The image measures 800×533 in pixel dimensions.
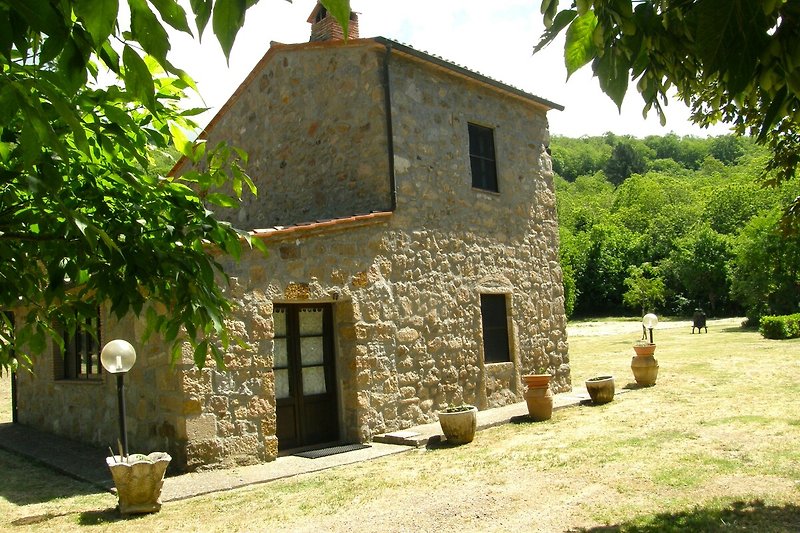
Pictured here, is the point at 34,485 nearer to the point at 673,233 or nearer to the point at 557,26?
the point at 557,26

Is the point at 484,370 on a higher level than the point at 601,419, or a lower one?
higher

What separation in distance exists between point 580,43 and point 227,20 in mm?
1066

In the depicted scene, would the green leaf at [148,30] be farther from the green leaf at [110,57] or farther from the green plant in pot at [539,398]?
the green plant in pot at [539,398]

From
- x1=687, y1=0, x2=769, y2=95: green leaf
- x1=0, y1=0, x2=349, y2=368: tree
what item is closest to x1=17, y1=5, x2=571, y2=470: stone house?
x1=0, y1=0, x2=349, y2=368: tree

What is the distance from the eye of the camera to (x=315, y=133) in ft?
34.3

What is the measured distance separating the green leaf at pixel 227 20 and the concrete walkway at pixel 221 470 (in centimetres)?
609

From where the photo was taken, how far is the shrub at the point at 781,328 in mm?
22453

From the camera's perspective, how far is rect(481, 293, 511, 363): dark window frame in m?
11.0

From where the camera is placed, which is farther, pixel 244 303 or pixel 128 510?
pixel 244 303

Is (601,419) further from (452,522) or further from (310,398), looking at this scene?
(452,522)

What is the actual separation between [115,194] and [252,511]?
4.07m

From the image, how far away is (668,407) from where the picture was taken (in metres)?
10.2

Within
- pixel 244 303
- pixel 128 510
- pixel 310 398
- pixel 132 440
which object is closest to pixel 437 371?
pixel 310 398

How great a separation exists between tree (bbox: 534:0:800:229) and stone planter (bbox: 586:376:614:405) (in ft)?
28.8
